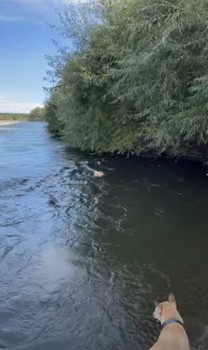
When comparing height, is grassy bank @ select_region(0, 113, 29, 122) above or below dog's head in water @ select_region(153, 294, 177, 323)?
below

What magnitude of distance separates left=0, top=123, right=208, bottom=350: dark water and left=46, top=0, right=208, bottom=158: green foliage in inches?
85.5

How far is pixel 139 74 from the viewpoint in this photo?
10.1 m

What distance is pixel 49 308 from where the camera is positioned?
531 centimetres

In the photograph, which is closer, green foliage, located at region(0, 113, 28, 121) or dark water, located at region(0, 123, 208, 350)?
dark water, located at region(0, 123, 208, 350)

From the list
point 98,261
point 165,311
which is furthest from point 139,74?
point 165,311

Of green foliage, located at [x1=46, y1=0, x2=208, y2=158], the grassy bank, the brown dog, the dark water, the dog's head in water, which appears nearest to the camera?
the brown dog

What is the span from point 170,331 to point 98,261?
3.10 m

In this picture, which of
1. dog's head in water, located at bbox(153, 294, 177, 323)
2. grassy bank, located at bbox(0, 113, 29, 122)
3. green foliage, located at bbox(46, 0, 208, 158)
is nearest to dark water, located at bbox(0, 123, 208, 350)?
dog's head in water, located at bbox(153, 294, 177, 323)

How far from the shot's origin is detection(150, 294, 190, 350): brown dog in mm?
3619

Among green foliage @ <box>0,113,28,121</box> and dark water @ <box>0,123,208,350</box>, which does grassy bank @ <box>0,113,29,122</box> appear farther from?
dark water @ <box>0,123,208,350</box>

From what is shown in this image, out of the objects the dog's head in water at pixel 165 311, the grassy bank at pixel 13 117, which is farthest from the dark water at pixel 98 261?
the grassy bank at pixel 13 117

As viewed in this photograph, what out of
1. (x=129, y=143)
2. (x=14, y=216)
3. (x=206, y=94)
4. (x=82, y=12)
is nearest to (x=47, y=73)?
(x=82, y=12)

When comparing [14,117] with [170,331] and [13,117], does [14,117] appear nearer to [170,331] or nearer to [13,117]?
[13,117]

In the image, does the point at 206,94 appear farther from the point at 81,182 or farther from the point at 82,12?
the point at 82,12
